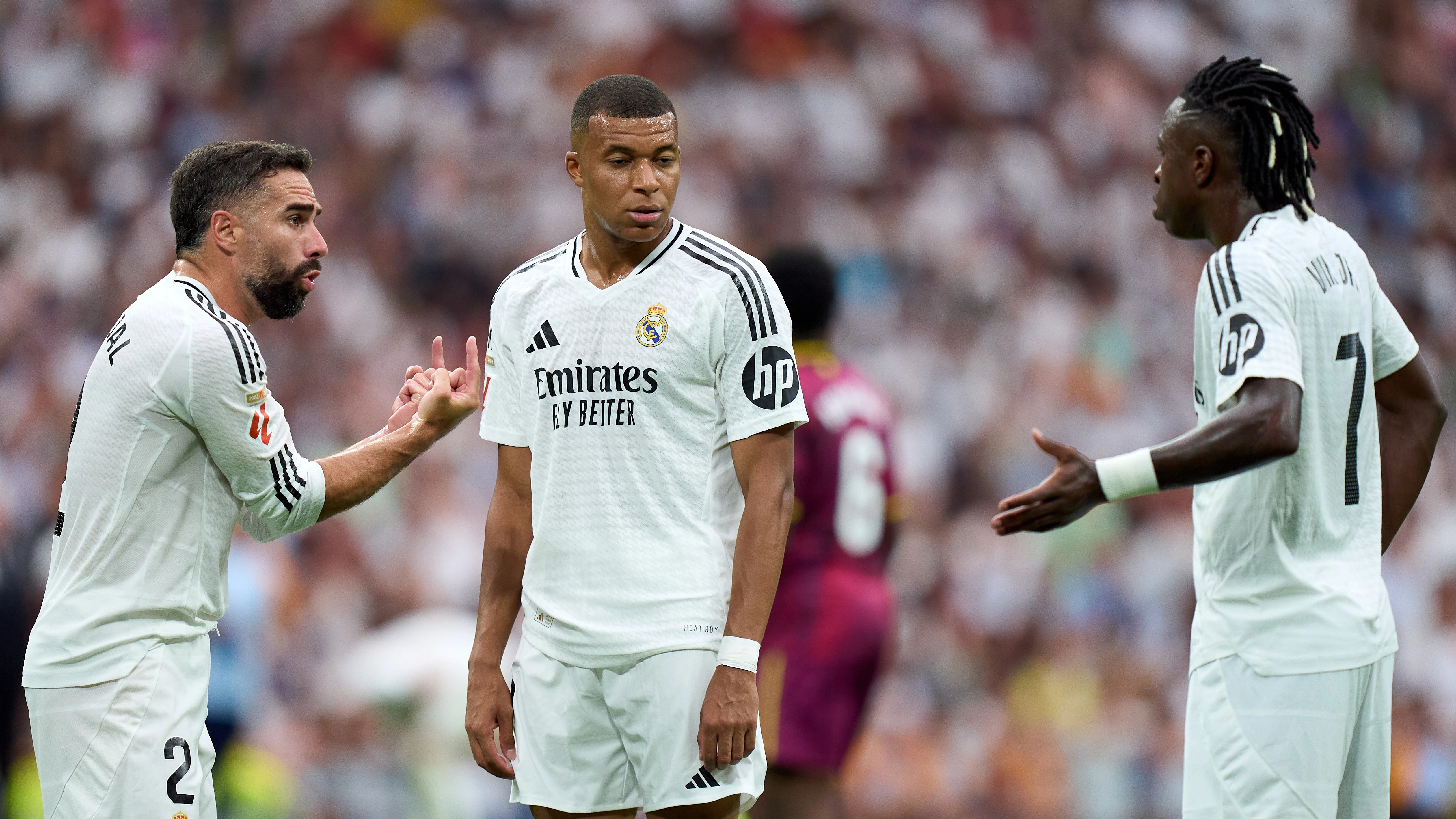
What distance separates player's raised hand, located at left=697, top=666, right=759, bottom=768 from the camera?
3613 millimetres

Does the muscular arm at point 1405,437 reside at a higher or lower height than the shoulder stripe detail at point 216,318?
lower

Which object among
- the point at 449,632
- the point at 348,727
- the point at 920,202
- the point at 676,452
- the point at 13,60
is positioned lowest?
the point at 348,727

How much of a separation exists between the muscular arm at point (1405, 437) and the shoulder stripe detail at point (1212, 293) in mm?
660

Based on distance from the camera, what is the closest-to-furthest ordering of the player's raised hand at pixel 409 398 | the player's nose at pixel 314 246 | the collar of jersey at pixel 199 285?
the collar of jersey at pixel 199 285 → the player's nose at pixel 314 246 → the player's raised hand at pixel 409 398

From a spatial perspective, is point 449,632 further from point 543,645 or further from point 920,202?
point 920,202

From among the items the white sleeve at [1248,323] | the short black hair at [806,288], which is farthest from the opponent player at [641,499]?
the short black hair at [806,288]

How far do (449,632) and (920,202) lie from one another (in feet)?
24.2

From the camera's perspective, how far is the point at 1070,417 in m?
11.6

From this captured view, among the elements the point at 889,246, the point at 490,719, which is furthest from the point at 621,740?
the point at 889,246

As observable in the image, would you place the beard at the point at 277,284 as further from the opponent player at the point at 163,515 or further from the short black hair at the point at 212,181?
the short black hair at the point at 212,181

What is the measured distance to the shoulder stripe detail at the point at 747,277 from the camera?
150 inches

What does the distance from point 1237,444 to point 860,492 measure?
2.62 m

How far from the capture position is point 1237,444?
3.33m

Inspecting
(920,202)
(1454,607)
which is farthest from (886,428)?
(920,202)
